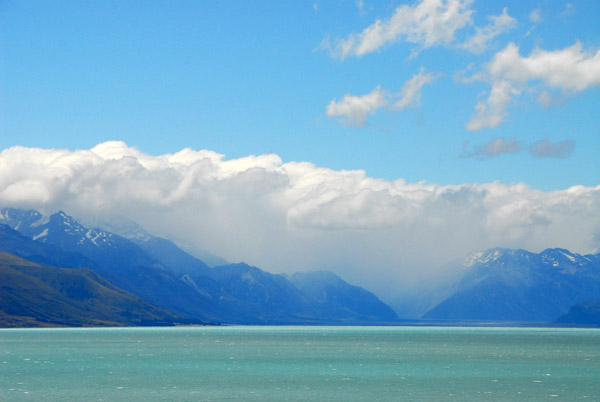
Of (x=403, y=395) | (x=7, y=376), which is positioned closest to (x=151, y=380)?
(x=7, y=376)

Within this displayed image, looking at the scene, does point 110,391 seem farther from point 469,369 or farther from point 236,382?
point 469,369

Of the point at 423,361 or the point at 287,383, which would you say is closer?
the point at 287,383

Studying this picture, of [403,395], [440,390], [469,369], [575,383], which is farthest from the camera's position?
[469,369]

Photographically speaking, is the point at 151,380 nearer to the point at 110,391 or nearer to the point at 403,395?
the point at 110,391

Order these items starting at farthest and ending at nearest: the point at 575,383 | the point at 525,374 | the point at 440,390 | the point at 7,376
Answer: the point at 525,374, the point at 7,376, the point at 575,383, the point at 440,390

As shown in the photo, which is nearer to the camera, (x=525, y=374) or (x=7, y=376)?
(x=7, y=376)

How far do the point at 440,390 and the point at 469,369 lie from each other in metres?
40.8

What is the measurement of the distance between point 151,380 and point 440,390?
4349 cm

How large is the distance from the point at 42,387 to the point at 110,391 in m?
11.7

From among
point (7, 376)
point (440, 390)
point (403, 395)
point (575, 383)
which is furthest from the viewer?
point (7, 376)

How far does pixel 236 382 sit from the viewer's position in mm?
108375

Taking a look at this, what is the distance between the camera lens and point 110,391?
94062 millimetres

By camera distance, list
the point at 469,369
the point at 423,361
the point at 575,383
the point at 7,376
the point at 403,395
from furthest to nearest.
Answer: the point at 423,361, the point at 469,369, the point at 7,376, the point at 575,383, the point at 403,395

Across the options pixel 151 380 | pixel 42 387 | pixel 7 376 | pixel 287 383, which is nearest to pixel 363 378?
pixel 287 383
